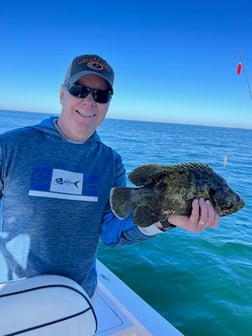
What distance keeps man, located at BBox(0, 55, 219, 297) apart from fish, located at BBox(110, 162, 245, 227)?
9cm

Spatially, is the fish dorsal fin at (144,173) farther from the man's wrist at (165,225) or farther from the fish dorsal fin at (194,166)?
the man's wrist at (165,225)

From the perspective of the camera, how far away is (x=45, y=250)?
206 cm

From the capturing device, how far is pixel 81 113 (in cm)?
221

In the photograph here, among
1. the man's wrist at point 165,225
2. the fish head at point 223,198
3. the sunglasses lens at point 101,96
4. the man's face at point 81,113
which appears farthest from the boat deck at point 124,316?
the sunglasses lens at point 101,96

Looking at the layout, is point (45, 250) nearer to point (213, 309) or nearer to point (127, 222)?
point (127, 222)

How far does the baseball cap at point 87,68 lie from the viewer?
2229 mm

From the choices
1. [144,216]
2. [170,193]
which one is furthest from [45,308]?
[170,193]

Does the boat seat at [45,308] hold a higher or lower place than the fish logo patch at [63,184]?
lower

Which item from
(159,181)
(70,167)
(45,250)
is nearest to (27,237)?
(45,250)

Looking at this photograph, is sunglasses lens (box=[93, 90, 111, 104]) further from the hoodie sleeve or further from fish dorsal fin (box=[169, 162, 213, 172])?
the hoodie sleeve

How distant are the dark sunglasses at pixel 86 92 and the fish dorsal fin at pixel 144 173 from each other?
604 mm

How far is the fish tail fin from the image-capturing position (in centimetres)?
209

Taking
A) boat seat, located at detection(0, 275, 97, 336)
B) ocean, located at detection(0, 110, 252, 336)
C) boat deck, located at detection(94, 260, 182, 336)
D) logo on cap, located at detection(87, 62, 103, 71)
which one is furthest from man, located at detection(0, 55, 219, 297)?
ocean, located at detection(0, 110, 252, 336)

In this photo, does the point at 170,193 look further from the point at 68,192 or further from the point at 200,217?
the point at 68,192
